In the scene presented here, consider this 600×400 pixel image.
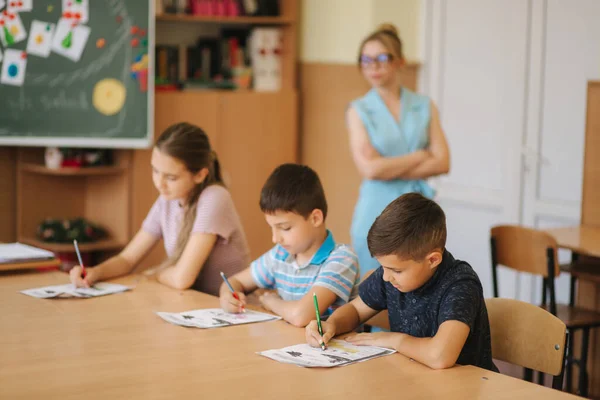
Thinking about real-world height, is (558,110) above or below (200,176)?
above

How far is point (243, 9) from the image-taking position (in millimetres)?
5426

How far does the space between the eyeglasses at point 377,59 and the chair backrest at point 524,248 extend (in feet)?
2.78

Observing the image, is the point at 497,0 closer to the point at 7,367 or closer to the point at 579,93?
the point at 579,93

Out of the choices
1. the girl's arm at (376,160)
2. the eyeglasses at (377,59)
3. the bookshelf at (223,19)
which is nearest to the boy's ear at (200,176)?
the girl's arm at (376,160)

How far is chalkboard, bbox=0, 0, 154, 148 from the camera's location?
185 inches

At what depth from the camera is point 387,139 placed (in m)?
3.58

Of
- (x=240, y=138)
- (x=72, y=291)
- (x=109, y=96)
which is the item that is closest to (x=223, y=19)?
(x=240, y=138)

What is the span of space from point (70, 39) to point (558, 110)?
2.61m

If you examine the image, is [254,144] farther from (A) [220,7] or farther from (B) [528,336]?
(B) [528,336]

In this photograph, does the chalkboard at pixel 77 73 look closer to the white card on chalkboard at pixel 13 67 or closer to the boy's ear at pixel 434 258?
the white card on chalkboard at pixel 13 67

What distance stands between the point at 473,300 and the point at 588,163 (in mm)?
2192

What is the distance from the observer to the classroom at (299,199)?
1.95 meters

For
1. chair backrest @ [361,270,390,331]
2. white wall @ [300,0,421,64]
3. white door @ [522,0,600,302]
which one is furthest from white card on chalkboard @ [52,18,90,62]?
chair backrest @ [361,270,390,331]

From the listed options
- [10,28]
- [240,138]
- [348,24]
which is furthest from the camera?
[240,138]
